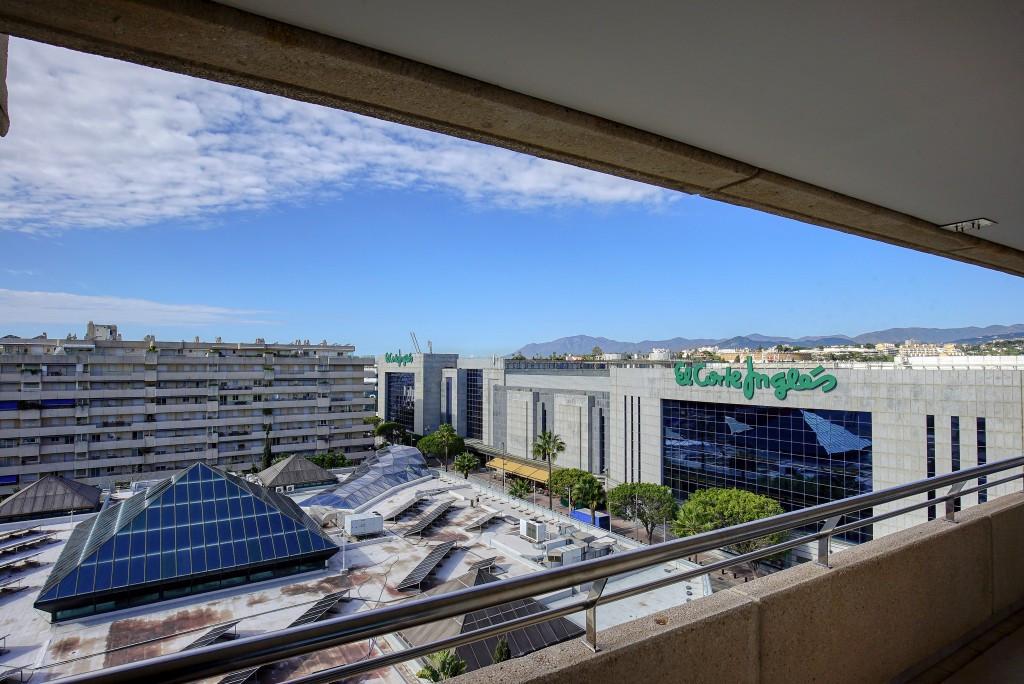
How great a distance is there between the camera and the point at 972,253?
4.81m

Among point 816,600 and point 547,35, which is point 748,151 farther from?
point 816,600

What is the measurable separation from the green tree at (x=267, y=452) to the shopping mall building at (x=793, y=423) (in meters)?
26.6

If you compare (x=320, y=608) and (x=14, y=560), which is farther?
(x=14, y=560)

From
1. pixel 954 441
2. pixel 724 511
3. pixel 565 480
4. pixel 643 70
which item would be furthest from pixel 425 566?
pixel 954 441

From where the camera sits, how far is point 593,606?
5.57 feet

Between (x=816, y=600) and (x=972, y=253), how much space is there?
416 centimetres

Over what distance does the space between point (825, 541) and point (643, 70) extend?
2.26 metres

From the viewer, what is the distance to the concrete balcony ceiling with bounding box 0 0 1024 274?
1.56 meters

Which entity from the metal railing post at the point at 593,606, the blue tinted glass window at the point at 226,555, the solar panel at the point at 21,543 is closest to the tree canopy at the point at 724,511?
the blue tinted glass window at the point at 226,555

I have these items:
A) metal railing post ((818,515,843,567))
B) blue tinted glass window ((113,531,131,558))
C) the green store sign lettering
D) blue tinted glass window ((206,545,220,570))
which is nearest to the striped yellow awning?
the green store sign lettering

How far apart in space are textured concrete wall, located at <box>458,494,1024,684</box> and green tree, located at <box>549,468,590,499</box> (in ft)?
109

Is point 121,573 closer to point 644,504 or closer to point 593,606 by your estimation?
point 593,606

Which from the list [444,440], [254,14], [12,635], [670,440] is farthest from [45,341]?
[254,14]

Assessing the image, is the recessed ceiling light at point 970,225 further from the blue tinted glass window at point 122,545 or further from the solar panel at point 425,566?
the blue tinted glass window at point 122,545
